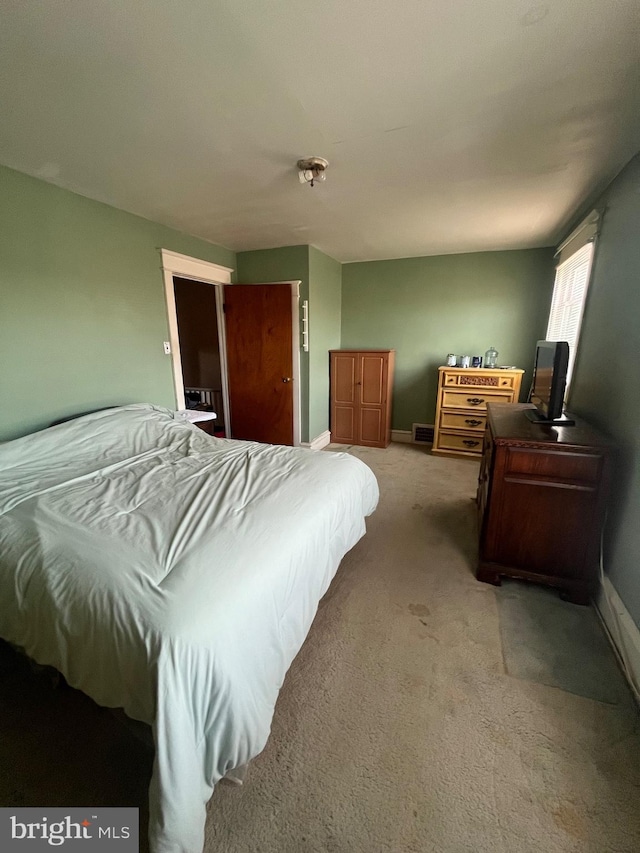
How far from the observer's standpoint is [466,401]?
3998mm

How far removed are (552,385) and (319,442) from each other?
9.25ft

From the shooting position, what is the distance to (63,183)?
2.22 metres

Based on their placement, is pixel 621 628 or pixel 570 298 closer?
pixel 621 628

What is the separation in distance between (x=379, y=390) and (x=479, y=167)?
8.46 ft

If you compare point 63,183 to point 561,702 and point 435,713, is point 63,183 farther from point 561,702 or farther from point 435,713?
point 561,702

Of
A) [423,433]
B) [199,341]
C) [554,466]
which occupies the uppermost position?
[199,341]

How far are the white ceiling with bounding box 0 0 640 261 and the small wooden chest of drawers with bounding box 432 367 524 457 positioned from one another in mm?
1730

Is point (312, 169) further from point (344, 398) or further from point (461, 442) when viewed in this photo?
point (461, 442)

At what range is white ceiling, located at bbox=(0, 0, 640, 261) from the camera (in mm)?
1108

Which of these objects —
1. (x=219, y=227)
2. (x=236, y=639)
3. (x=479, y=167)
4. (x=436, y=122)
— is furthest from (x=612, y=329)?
(x=219, y=227)

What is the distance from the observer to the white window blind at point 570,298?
8.54 feet
